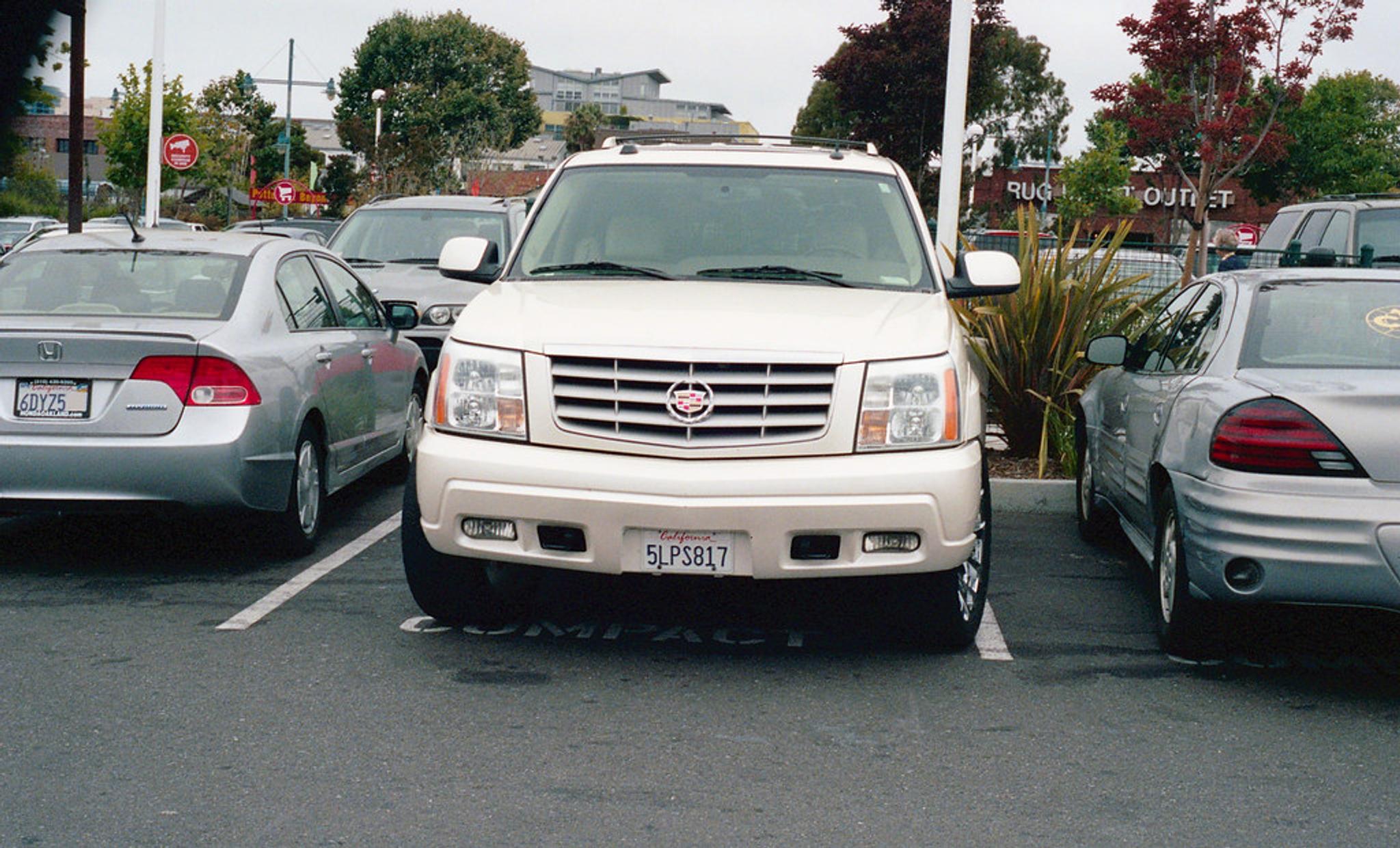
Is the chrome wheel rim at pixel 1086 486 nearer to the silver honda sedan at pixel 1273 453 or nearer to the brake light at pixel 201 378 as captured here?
the silver honda sedan at pixel 1273 453

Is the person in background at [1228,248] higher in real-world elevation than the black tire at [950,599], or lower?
higher

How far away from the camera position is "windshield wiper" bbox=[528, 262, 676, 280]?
6.09 metres

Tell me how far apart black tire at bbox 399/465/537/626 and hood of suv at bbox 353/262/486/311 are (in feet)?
20.2

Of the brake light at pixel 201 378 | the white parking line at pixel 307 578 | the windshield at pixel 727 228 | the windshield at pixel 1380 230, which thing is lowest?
the white parking line at pixel 307 578

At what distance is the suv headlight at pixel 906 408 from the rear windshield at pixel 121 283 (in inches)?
125

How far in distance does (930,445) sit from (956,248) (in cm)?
667

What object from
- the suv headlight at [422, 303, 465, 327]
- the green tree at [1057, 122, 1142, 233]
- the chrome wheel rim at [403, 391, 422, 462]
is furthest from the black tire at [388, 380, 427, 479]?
the green tree at [1057, 122, 1142, 233]

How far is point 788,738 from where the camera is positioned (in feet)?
15.1

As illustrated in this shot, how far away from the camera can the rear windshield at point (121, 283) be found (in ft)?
22.7

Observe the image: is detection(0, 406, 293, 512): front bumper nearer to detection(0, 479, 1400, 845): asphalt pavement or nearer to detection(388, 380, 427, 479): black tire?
detection(0, 479, 1400, 845): asphalt pavement

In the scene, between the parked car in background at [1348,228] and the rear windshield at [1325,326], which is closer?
the rear windshield at [1325,326]

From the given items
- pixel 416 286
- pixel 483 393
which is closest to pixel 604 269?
pixel 483 393

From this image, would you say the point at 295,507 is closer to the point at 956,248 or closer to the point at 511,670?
the point at 511,670

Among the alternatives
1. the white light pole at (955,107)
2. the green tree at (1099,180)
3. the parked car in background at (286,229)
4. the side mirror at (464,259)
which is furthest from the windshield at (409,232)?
the green tree at (1099,180)
